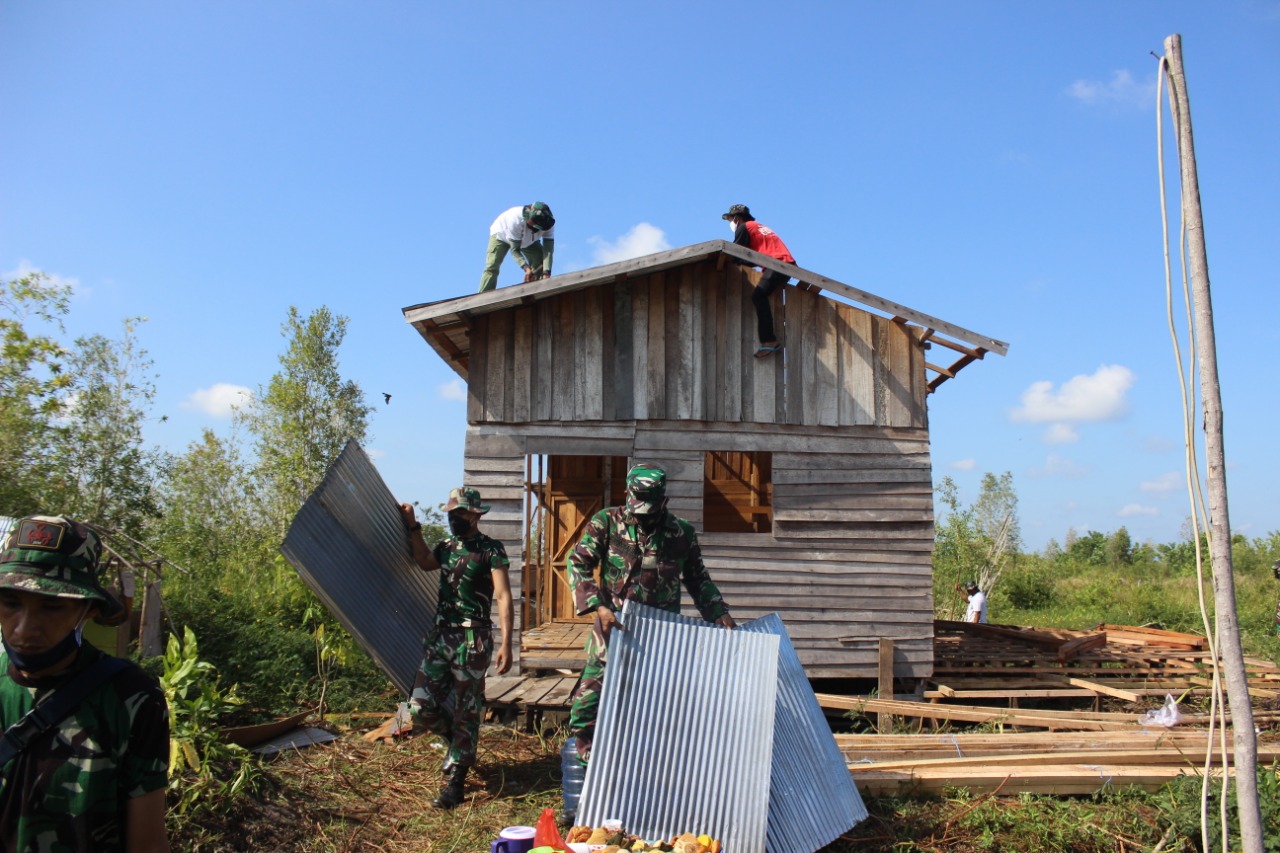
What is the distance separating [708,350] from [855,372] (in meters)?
1.59

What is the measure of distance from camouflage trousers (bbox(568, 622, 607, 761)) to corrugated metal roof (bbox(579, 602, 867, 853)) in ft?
2.15

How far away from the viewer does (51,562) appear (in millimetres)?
2219

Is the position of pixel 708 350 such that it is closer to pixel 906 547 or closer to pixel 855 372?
pixel 855 372

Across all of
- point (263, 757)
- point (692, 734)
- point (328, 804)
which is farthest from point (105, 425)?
point (692, 734)

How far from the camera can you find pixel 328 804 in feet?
18.4

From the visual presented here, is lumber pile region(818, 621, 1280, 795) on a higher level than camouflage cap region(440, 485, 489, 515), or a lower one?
lower

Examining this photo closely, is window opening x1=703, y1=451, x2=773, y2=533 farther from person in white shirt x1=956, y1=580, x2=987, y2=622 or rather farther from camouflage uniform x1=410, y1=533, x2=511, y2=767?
camouflage uniform x1=410, y1=533, x2=511, y2=767

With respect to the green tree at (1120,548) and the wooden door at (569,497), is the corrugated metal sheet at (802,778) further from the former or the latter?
the green tree at (1120,548)

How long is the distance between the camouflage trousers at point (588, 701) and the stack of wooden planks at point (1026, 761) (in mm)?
1984

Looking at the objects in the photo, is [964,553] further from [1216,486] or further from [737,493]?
[1216,486]

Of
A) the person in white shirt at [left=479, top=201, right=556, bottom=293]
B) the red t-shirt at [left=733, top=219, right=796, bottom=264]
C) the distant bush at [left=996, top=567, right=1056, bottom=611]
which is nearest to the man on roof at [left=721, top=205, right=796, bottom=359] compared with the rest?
the red t-shirt at [left=733, top=219, right=796, bottom=264]

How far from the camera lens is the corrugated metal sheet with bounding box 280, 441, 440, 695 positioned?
18.1ft

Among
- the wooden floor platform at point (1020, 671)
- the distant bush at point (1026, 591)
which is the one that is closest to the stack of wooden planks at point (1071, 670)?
the wooden floor platform at point (1020, 671)

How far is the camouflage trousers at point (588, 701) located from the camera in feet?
16.0
